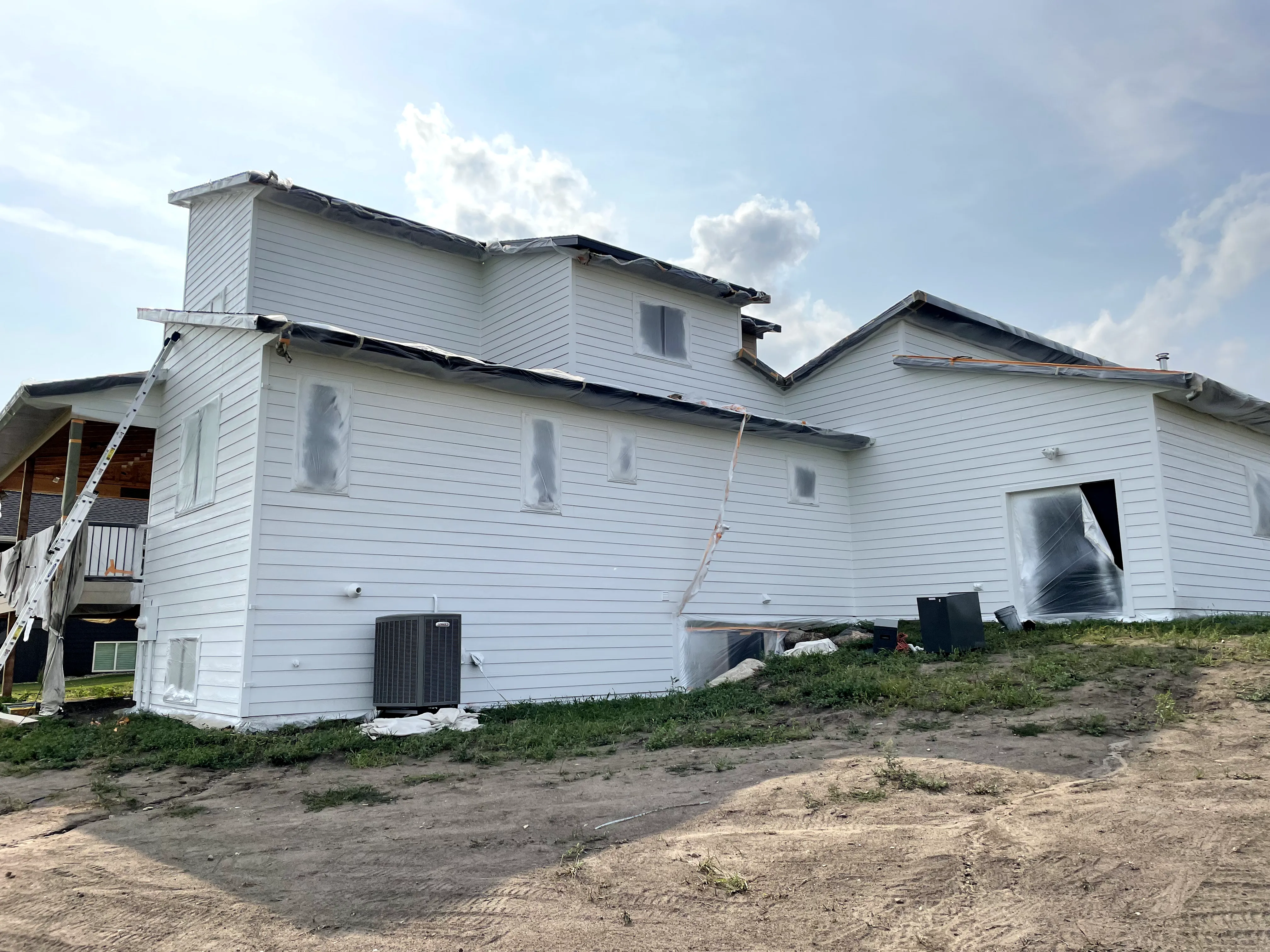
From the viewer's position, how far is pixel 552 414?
487 inches

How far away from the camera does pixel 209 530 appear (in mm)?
10984

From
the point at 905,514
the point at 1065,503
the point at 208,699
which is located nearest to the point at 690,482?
the point at 905,514

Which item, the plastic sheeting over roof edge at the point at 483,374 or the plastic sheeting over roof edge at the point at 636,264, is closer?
the plastic sheeting over roof edge at the point at 483,374

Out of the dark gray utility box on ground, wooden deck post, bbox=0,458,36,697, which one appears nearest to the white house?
wooden deck post, bbox=0,458,36,697

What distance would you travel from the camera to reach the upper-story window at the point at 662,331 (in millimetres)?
16125

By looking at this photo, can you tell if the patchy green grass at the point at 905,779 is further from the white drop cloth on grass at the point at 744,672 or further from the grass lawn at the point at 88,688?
the grass lawn at the point at 88,688

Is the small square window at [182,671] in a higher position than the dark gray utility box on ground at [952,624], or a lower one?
lower

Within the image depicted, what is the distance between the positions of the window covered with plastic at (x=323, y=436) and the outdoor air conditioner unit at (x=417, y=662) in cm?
165

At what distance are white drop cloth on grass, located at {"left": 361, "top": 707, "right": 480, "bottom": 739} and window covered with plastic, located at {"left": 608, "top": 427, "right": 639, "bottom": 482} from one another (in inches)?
159

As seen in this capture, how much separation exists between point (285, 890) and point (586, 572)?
298 inches

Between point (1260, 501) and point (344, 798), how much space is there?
49.2ft

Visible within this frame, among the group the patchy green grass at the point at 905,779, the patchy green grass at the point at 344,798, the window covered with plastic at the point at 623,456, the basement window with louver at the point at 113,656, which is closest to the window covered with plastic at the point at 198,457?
the window covered with plastic at the point at 623,456

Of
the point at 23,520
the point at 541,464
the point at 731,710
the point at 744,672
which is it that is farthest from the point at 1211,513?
the point at 23,520

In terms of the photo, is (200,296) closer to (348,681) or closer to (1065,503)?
(348,681)
